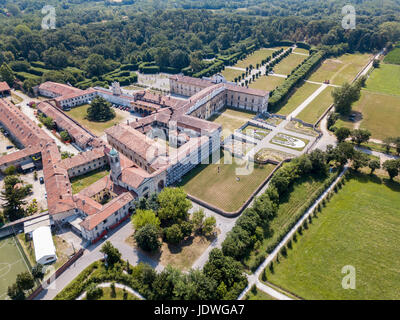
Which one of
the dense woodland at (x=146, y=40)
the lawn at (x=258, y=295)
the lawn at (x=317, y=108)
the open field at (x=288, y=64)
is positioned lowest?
the lawn at (x=258, y=295)

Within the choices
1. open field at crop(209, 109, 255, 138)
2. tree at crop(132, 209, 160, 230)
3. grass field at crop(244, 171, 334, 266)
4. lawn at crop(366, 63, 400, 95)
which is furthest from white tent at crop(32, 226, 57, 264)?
lawn at crop(366, 63, 400, 95)

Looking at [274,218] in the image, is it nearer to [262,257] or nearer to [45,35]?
[262,257]

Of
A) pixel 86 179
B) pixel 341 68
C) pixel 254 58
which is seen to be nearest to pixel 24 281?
pixel 86 179

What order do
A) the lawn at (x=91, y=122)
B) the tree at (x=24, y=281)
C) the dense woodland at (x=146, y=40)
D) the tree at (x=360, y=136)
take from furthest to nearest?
the dense woodland at (x=146, y=40)
the lawn at (x=91, y=122)
the tree at (x=360, y=136)
the tree at (x=24, y=281)

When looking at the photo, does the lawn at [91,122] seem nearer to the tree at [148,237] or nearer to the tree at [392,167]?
the tree at [148,237]

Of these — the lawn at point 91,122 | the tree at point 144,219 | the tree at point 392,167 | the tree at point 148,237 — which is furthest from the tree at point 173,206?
the tree at point 392,167

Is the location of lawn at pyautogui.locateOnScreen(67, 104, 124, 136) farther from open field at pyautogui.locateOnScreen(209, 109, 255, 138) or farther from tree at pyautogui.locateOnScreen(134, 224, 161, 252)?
tree at pyautogui.locateOnScreen(134, 224, 161, 252)
